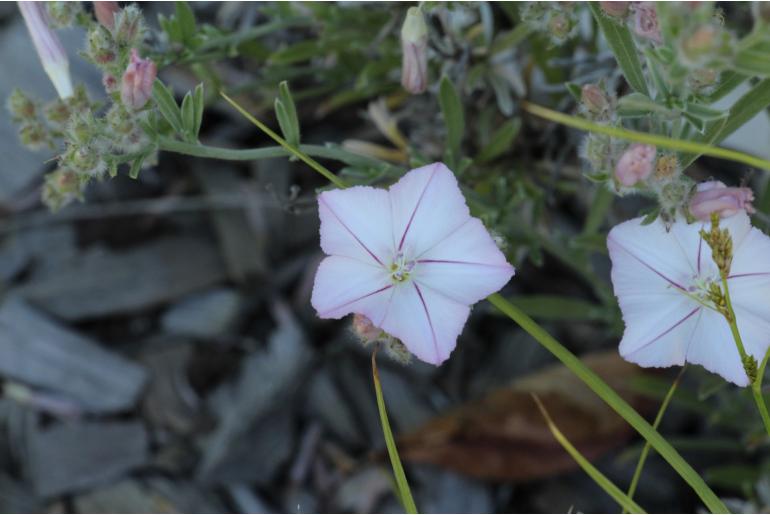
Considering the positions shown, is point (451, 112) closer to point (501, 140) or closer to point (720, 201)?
point (501, 140)

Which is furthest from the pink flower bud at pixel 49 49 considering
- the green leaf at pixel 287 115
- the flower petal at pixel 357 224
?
the flower petal at pixel 357 224

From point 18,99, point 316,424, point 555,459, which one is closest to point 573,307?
point 555,459

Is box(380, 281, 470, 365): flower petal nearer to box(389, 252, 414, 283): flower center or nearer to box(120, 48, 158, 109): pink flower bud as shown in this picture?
box(389, 252, 414, 283): flower center

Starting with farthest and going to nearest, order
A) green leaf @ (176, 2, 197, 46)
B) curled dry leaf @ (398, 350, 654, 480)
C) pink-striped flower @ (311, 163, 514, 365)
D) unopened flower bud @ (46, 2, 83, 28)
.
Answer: curled dry leaf @ (398, 350, 654, 480) → green leaf @ (176, 2, 197, 46) → unopened flower bud @ (46, 2, 83, 28) → pink-striped flower @ (311, 163, 514, 365)

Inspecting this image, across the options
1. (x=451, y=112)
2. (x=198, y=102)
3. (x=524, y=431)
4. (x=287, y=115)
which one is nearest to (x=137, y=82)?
(x=198, y=102)

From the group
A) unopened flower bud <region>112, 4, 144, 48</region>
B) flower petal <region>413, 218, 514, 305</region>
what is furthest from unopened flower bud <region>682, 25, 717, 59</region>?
unopened flower bud <region>112, 4, 144, 48</region>
